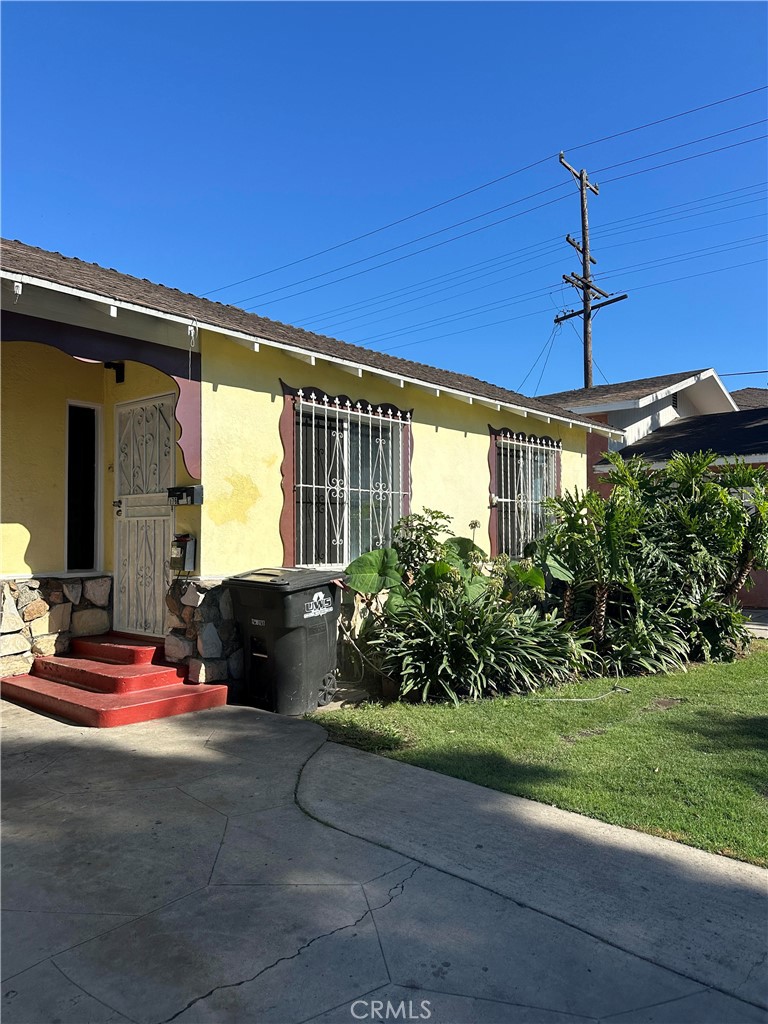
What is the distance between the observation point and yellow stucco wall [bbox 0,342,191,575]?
7.13m

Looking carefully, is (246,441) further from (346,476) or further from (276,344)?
(346,476)

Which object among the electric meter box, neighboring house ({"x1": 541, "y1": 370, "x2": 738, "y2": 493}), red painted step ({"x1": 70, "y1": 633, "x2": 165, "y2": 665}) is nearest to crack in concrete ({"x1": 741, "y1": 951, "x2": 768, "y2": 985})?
the electric meter box

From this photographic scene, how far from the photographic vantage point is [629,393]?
1734 cm

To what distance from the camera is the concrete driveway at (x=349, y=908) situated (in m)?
2.52

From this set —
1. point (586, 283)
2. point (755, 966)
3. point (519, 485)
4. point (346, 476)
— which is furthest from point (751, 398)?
point (755, 966)

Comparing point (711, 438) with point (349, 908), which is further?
point (711, 438)

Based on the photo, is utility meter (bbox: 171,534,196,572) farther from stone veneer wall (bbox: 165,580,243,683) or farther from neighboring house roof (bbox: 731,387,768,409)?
neighboring house roof (bbox: 731,387,768,409)

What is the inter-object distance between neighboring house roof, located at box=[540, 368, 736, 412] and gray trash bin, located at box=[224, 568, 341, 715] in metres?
11.8

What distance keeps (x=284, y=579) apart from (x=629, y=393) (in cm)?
1330

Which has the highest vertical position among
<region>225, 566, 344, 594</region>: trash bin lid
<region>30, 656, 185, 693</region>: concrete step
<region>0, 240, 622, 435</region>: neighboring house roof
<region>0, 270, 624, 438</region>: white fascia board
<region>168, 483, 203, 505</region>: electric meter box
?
<region>0, 240, 622, 435</region>: neighboring house roof

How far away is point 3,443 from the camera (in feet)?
23.3

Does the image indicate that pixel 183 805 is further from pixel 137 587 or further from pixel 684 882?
pixel 137 587

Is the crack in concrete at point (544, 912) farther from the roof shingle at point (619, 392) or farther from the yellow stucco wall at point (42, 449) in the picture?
the roof shingle at point (619, 392)

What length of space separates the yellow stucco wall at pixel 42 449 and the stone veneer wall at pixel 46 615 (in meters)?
0.20
